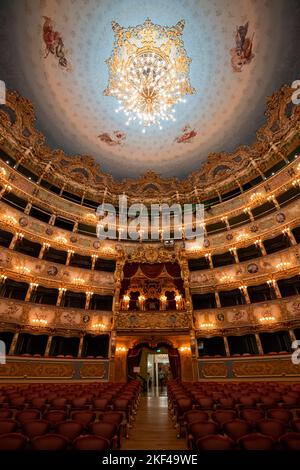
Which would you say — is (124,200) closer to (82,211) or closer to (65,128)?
(82,211)

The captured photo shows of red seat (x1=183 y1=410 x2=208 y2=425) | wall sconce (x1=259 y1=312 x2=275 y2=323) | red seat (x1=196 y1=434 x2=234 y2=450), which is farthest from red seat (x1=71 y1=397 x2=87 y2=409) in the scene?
wall sconce (x1=259 y1=312 x2=275 y2=323)

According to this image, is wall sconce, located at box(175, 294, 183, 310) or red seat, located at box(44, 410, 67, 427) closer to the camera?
red seat, located at box(44, 410, 67, 427)

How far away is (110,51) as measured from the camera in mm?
17078

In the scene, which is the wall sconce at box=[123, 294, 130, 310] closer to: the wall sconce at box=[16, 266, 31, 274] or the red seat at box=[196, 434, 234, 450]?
the wall sconce at box=[16, 266, 31, 274]

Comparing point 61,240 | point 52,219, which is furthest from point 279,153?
point 52,219

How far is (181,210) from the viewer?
2203 centimetres

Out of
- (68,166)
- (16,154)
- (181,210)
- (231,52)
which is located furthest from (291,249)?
(16,154)

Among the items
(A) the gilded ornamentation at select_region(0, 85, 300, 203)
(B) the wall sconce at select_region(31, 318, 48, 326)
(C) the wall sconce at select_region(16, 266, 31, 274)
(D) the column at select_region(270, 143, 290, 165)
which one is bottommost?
(B) the wall sconce at select_region(31, 318, 48, 326)

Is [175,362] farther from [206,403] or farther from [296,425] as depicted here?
[296,425]

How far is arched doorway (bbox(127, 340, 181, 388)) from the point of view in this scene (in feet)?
48.4

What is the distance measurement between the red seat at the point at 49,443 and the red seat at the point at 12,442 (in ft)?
0.49

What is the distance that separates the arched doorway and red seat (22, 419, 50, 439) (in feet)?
39.7

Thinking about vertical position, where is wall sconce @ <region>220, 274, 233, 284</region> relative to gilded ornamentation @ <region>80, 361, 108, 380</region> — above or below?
above
